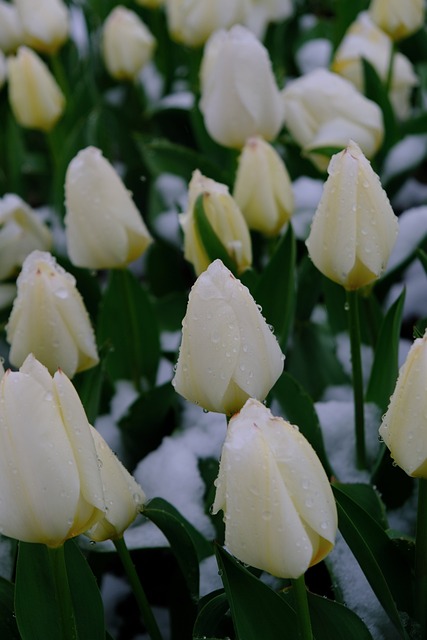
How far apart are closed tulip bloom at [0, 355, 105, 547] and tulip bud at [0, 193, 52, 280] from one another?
30.3 inches

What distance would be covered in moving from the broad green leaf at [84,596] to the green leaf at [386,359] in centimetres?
40

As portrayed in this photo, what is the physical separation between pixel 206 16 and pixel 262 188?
659 mm

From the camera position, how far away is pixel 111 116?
2.06m

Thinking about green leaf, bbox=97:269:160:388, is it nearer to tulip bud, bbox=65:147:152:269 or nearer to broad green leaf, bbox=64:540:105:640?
tulip bud, bbox=65:147:152:269

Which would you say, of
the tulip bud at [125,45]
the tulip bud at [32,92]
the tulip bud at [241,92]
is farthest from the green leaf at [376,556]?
the tulip bud at [125,45]

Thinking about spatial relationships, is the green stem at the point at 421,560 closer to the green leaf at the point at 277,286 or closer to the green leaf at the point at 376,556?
the green leaf at the point at 376,556

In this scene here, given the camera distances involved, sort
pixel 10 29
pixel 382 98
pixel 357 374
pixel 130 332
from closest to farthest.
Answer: pixel 357 374, pixel 130 332, pixel 382 98, pixel 10 29

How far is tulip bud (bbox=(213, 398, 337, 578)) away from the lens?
0.68m

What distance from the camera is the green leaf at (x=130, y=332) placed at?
1354 millimetres

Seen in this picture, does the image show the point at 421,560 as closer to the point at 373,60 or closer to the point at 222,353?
the point at 222,353

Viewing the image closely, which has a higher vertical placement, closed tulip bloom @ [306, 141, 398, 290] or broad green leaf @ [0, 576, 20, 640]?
closed tulip bloom @ [306, 141, 398, 290]

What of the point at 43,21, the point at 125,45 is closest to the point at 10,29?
the point at 43,21

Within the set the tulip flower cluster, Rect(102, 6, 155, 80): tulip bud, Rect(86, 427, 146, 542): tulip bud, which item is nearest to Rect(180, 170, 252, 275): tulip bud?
the tulip flower cluster

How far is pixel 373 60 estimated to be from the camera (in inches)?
69.0
